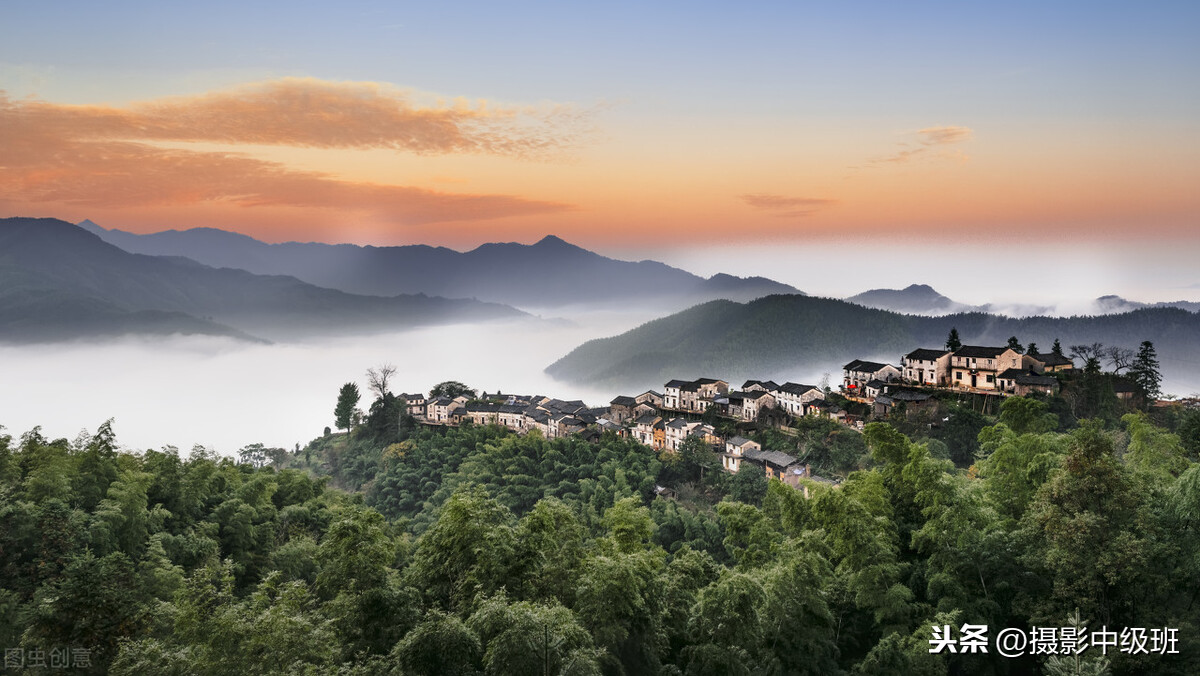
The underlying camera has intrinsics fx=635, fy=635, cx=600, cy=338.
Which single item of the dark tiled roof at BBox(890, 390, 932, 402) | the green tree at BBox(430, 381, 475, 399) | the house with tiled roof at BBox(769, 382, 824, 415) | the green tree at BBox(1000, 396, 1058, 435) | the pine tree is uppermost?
the pine tree

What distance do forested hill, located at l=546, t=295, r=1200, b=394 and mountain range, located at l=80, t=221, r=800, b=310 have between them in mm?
66566

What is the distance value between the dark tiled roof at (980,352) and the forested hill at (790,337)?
687 inches

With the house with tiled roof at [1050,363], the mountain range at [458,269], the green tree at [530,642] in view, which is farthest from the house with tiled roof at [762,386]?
the mountain range at [458,269]

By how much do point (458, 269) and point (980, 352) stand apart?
13826cm

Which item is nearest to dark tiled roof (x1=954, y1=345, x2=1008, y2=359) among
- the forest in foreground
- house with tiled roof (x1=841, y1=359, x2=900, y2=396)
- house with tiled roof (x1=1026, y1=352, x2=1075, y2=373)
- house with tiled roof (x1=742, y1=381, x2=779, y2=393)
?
house with tiled roof (x1=1026, y1=352, x2=1075, y2=373)

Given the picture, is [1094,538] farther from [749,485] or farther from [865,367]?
[865,367]

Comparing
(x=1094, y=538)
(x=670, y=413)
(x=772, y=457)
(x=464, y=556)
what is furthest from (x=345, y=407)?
(x=1094, y=538)

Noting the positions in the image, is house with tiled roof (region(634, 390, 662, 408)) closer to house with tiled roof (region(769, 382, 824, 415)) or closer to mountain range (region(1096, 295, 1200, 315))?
house with tiled roof (region(769, 382, 824, 415))

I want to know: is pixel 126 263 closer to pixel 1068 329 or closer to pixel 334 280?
pixel 334 280

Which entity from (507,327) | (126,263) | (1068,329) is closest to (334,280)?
(507,327)

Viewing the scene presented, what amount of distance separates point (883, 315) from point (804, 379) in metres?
13.0

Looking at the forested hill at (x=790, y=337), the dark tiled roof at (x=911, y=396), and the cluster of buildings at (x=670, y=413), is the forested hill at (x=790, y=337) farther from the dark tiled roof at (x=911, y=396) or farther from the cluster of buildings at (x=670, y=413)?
the dark tiled roof at (x=911, y=396)

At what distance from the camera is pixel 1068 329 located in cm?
4056

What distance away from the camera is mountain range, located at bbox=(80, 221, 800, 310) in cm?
13300
